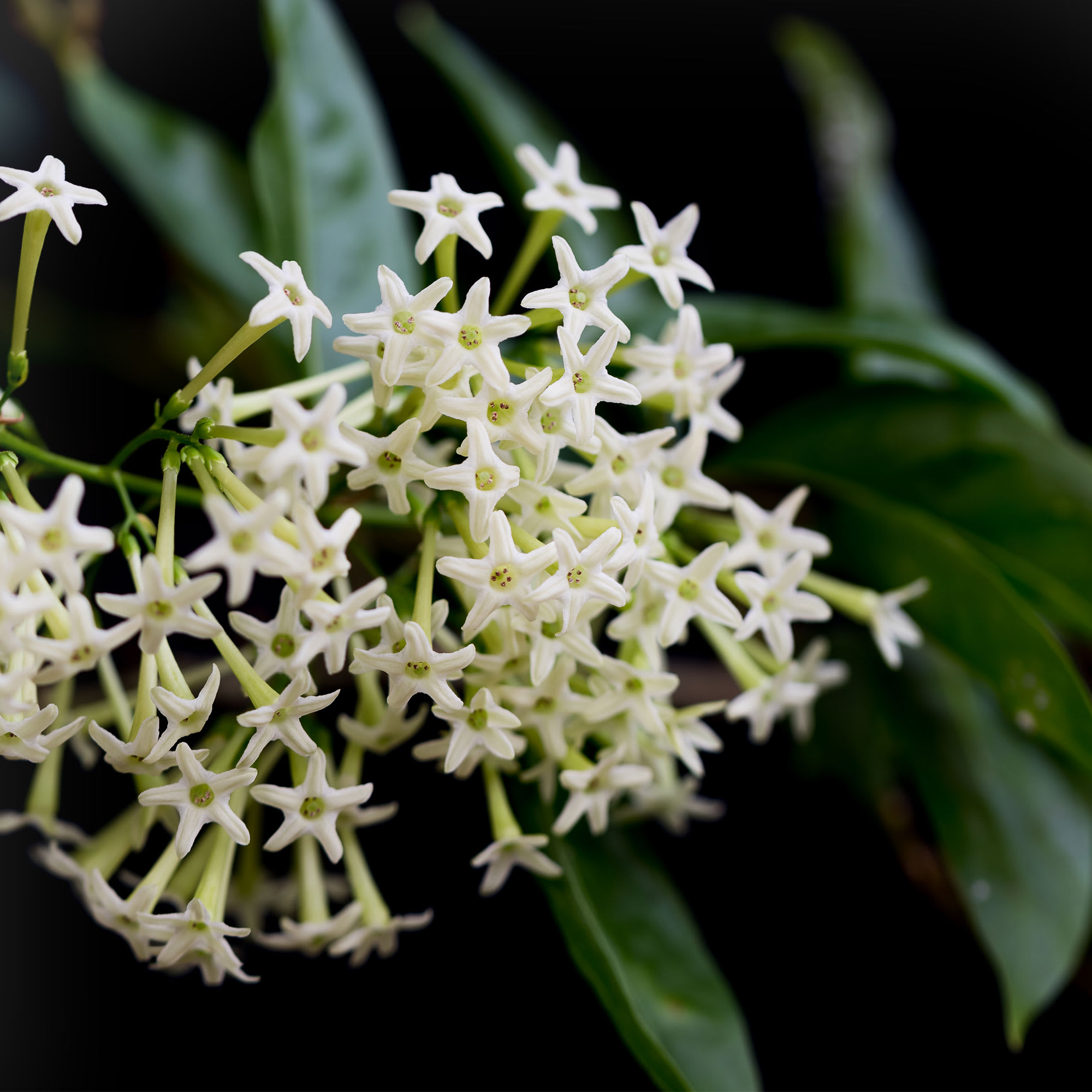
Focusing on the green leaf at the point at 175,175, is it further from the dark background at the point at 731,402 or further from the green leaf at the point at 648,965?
the green leaf at the point at 648,965

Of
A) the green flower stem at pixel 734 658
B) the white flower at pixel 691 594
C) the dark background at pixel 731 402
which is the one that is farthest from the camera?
the dark background at pixel 731 402

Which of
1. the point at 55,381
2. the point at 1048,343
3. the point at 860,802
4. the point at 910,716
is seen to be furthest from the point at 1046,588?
the point at 55,381

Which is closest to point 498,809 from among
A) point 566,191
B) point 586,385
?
point 586,385

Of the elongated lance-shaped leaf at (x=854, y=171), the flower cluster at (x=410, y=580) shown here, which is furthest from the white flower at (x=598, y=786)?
the elongated lance-shaped leaf at (x=854, y=171)

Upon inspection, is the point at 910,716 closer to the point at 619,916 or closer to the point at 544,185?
the point at 619,916

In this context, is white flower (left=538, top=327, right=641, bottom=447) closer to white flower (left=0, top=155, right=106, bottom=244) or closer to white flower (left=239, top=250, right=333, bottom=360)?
white flower (left=239, top=250, right=333, bottom=360)
